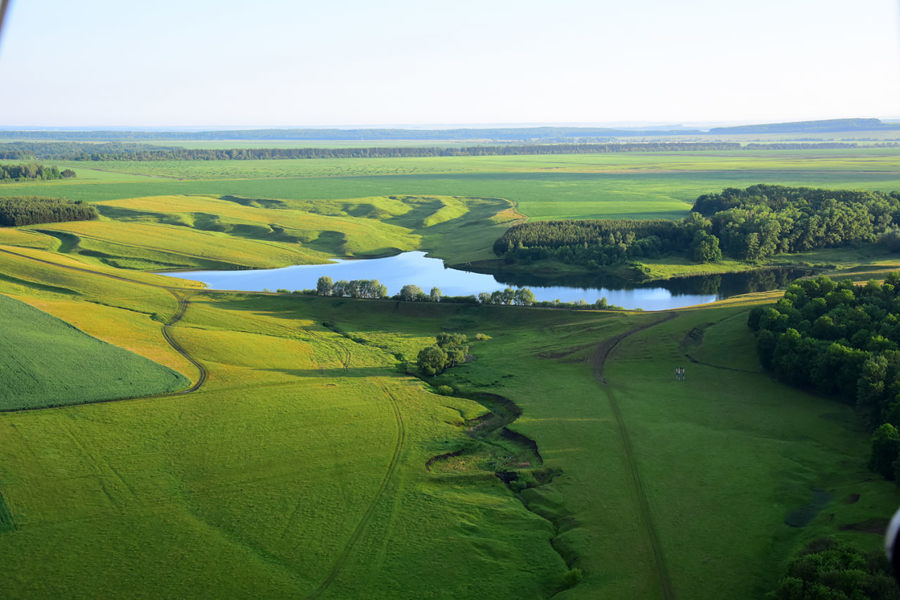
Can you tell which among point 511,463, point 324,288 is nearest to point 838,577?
point 511,463

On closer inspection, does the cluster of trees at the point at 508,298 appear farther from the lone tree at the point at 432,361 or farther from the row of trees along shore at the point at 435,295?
the lone tree at the point at 432,361

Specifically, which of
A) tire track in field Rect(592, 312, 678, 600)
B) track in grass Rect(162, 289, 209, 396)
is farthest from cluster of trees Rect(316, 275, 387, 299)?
tire track in field Rect(592, 312, 678, 600)

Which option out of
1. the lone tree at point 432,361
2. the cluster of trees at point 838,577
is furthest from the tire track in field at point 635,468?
the lone tree at point 432,361

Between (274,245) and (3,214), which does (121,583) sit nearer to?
(274,245)

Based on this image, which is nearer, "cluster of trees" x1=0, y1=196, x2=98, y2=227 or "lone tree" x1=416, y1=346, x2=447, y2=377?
"lone tree" x1=416, y1=346, x2=447, y2=377

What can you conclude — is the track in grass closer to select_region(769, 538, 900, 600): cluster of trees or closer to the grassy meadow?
the grassy meadow

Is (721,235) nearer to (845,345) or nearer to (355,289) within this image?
(355,289)
